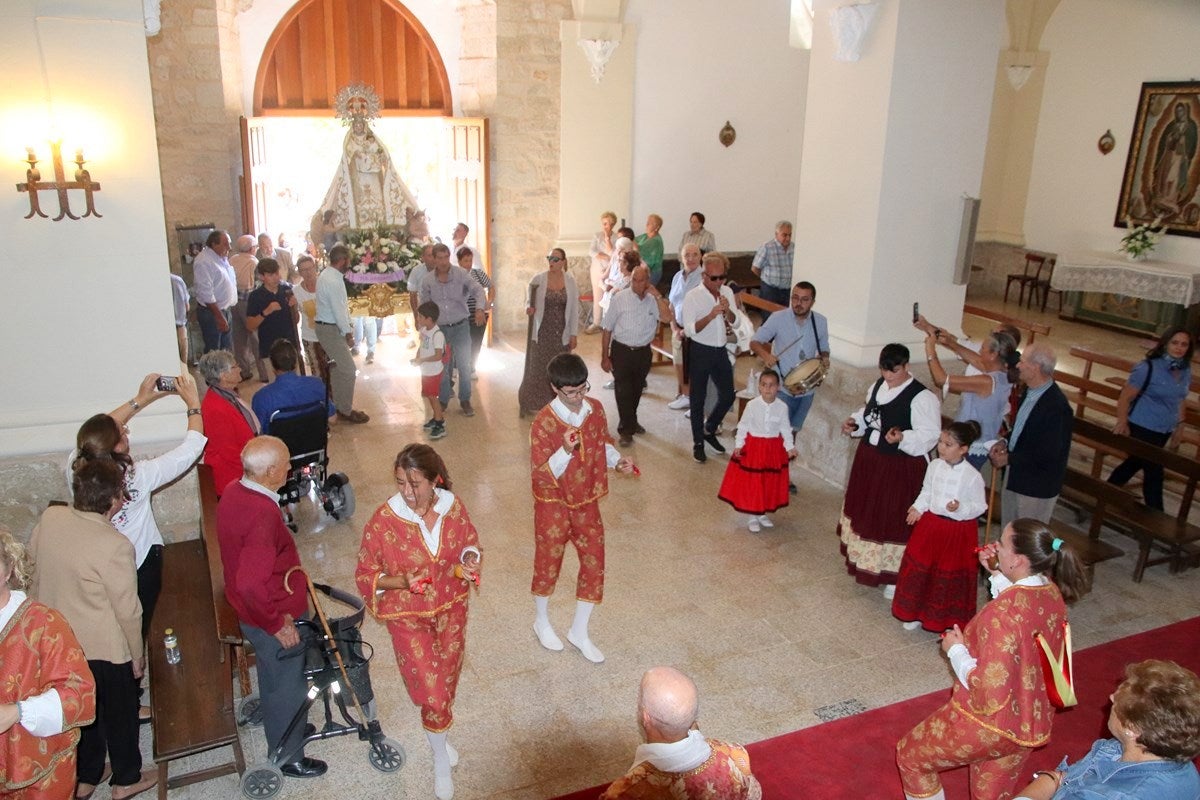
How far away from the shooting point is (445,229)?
479 inches

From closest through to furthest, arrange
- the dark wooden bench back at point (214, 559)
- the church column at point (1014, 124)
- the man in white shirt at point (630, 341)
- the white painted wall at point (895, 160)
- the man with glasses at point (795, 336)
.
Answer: the dark wooden bench back at point (214, 559)
the white painted wall at point (895, 160)
the man with glasses at point (795, 336)
the man in white shirt at point (630, 341)
the church column at point (1014, 124)

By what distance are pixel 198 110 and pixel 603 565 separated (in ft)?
26.5

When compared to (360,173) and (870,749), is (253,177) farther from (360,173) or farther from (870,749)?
(870,749)

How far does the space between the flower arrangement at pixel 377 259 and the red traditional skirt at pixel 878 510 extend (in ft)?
19.7

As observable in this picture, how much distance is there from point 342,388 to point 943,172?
5430 mm

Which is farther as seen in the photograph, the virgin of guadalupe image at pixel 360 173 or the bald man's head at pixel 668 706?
the virgin of guadalupe image at pixel 360 173

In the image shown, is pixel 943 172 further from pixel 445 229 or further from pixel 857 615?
pixel 445 229

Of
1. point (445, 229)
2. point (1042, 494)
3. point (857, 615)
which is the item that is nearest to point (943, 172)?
point (1042, 494)

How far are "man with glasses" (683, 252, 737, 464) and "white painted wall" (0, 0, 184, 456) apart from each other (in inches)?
160

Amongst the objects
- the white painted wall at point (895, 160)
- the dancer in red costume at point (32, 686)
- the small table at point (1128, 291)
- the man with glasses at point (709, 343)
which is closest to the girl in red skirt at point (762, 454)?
the white painted wall at point (895, 160)

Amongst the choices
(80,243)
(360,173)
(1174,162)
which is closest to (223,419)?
(80,243)

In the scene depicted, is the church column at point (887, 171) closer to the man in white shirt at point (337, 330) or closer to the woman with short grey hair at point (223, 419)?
the man in white shirt at point (337, 330)

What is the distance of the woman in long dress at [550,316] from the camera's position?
8.55 metres

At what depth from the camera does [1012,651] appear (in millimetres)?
3377
